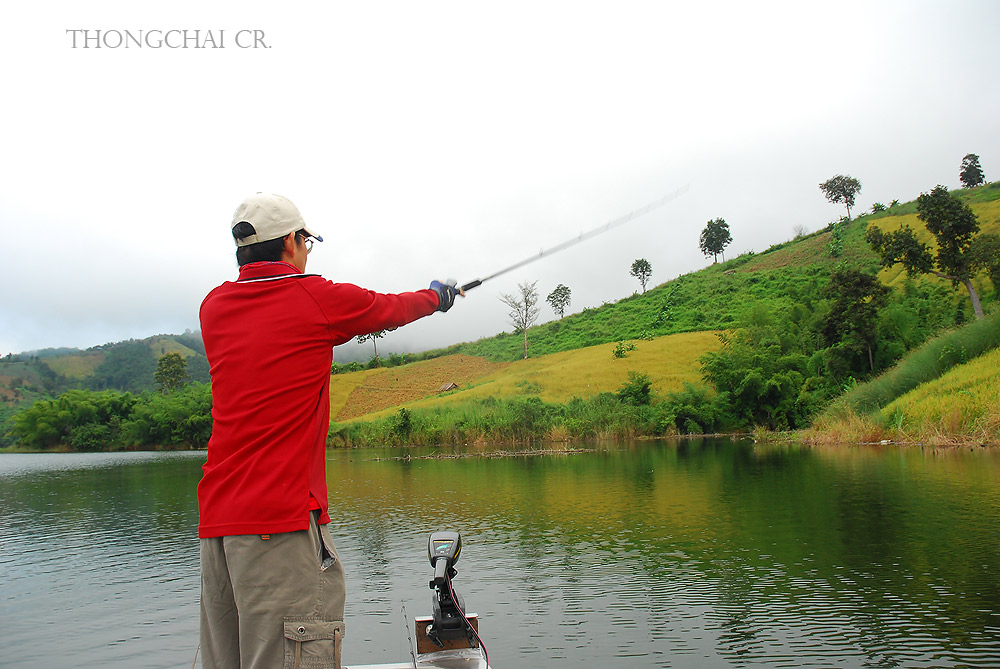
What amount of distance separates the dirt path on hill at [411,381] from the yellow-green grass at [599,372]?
2640 mm

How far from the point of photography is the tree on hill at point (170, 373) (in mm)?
75750

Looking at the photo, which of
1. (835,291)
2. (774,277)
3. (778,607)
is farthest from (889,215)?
(778,607)

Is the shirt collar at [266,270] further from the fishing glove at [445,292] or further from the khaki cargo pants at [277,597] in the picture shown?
the khaki cargo pants at [277,597]

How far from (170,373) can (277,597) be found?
8124 centimetres

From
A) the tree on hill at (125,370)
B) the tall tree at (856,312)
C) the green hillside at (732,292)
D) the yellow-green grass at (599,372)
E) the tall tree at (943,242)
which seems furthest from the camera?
the tree on hill at (125,370)

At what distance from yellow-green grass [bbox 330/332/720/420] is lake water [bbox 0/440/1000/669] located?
72.9ft

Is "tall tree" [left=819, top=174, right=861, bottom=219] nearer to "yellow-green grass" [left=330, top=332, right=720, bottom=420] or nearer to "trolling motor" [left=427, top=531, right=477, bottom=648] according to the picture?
"yellow-green grass" [left=330, top=332, right=720, bottom=420]

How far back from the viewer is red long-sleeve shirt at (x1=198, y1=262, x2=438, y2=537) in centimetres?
A: 224

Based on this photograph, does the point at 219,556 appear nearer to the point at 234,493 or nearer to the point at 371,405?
the point at 234,493

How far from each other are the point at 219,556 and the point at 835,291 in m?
32.0

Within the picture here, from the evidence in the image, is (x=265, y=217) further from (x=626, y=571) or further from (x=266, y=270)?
(x=626, y=571)

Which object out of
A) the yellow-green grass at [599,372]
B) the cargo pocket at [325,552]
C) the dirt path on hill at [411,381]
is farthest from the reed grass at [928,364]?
the dirt path on hill at [411,381]

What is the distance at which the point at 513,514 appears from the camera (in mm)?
11891

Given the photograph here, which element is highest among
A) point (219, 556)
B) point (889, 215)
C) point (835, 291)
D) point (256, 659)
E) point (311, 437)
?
point (889, 215)
